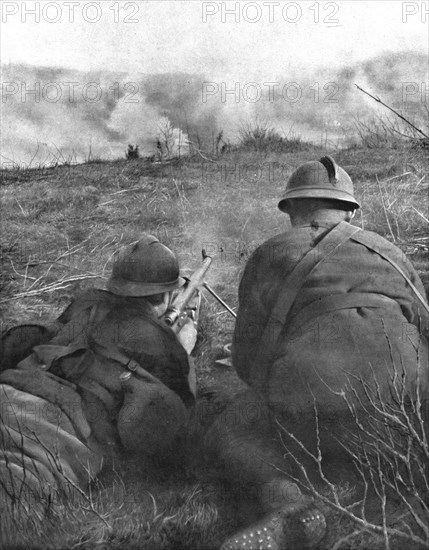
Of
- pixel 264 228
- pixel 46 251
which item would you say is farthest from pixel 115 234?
pixel 264 228

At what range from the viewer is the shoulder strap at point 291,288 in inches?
240

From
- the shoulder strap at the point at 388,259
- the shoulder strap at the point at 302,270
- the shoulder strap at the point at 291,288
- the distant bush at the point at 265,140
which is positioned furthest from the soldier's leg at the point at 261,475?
the distant bush at the point at 265,140

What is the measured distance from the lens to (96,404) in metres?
5.99

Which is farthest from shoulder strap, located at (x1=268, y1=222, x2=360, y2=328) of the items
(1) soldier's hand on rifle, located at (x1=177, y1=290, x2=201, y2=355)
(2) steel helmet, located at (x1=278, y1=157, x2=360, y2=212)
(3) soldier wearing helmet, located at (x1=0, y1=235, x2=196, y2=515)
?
(1) soldier's hand on rifle, located at (x1=177, y1=290, x2=201, y2=355)

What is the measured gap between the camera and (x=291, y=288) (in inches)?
241

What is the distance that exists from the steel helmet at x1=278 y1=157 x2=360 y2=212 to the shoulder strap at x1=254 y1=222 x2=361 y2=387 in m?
0.38

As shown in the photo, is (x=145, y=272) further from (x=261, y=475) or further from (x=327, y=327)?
(x=261, y=475)

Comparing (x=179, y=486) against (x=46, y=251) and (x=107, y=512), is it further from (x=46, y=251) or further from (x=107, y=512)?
(x=46, y=251)

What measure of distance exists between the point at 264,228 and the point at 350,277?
292cm

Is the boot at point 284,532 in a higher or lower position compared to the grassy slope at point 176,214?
lower

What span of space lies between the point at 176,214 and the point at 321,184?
2.68m

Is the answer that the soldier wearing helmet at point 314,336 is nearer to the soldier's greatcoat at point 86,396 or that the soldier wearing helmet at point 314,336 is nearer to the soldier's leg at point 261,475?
the soldier's leg at point 261,475

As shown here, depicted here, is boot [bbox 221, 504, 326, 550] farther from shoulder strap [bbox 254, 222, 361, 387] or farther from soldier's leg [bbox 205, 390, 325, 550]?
shoulder strap [bbox 254, 222, 361, 387]

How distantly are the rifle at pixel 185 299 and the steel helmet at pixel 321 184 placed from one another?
41.0 inches
